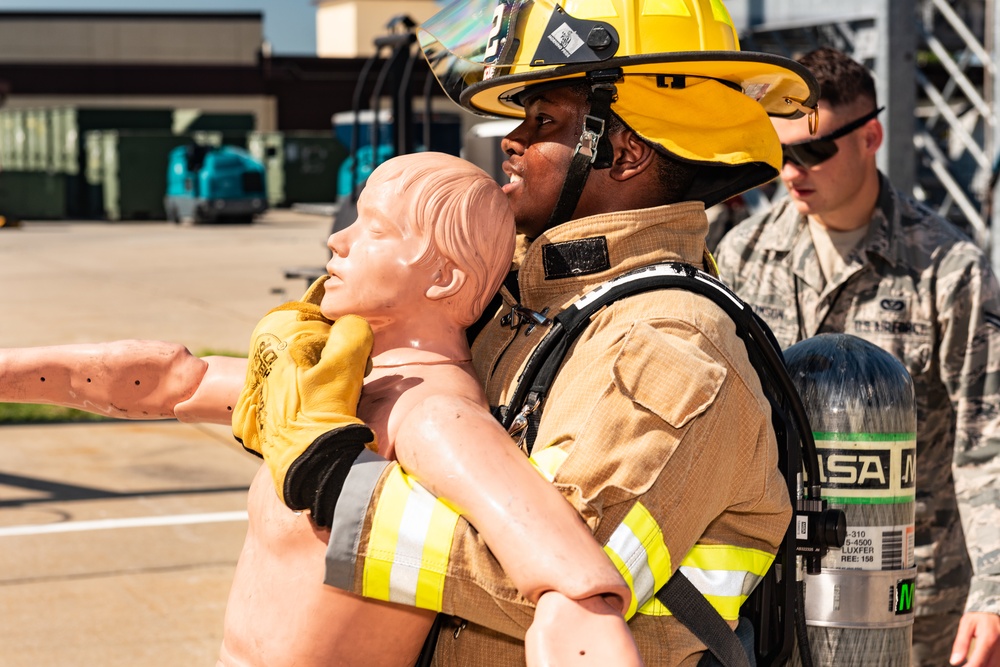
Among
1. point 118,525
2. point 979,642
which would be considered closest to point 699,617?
point 979,642

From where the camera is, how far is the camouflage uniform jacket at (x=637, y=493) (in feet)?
5.65

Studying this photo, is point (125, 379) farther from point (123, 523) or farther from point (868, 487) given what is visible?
point (123, 523)

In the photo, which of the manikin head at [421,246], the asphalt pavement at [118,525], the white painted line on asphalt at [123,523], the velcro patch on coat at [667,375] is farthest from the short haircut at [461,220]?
the white painted line on asphalt at [123,523]

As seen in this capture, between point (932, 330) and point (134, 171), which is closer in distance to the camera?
point (932, 330)

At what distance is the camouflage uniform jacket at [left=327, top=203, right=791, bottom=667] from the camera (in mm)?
1723

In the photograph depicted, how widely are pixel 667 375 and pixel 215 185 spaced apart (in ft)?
89.7

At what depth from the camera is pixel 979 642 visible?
3021 millimetres

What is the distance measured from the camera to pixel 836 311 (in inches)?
147

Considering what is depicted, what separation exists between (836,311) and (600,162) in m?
1.74

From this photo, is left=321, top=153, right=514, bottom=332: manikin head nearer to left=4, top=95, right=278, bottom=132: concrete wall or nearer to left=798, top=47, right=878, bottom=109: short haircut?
left=798, top=47, right=878, bottom=109: short haircut

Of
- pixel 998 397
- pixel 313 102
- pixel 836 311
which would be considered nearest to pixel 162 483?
pixel 836 311

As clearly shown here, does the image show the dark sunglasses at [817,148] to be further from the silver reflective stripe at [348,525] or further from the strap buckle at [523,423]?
the silver reflective stripe at [348,525]

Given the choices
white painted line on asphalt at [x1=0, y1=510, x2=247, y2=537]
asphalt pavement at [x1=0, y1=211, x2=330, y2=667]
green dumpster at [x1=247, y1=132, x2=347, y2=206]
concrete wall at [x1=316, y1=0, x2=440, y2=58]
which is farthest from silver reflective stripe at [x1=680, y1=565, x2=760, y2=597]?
concrete wall at [x1=316, y1=0, x2=440, y2=58]

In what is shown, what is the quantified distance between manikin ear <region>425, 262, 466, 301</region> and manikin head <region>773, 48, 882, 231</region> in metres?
1.81
